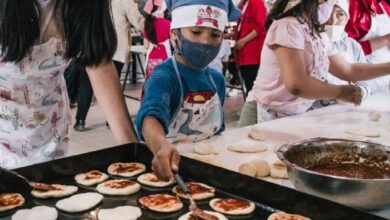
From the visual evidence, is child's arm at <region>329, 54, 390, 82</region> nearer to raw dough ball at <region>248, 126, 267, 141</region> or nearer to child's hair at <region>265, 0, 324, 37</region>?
child's hair at <region>265, 0, 324, 37</region>

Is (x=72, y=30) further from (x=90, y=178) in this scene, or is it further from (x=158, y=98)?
(x=90, y=178)

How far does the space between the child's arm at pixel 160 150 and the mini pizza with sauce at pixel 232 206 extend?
0.16 meters

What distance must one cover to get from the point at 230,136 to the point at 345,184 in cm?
88

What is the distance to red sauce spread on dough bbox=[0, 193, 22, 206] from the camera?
1205 millimetres

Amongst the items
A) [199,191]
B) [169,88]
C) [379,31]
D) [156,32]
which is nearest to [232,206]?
[199,191]

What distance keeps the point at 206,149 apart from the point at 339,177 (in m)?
0.65

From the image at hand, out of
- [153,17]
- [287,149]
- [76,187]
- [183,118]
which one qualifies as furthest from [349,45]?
[76,187]

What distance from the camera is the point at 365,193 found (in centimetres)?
109

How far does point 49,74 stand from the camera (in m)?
1.54

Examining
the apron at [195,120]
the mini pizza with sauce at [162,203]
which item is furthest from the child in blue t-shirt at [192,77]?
the mini pizza with sauce at [162,203]

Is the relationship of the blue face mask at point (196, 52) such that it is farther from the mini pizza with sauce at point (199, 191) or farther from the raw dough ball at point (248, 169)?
the mini pizza with sauce at point (199, 191)

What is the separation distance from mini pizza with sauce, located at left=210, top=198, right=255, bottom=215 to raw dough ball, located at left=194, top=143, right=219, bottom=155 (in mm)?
355

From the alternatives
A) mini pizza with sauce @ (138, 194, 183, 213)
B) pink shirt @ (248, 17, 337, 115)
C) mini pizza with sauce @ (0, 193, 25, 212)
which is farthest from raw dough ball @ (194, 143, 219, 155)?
pink shirt @ (248, 17, 337, 115)

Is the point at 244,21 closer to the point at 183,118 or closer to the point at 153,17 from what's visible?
the point at 153,17
